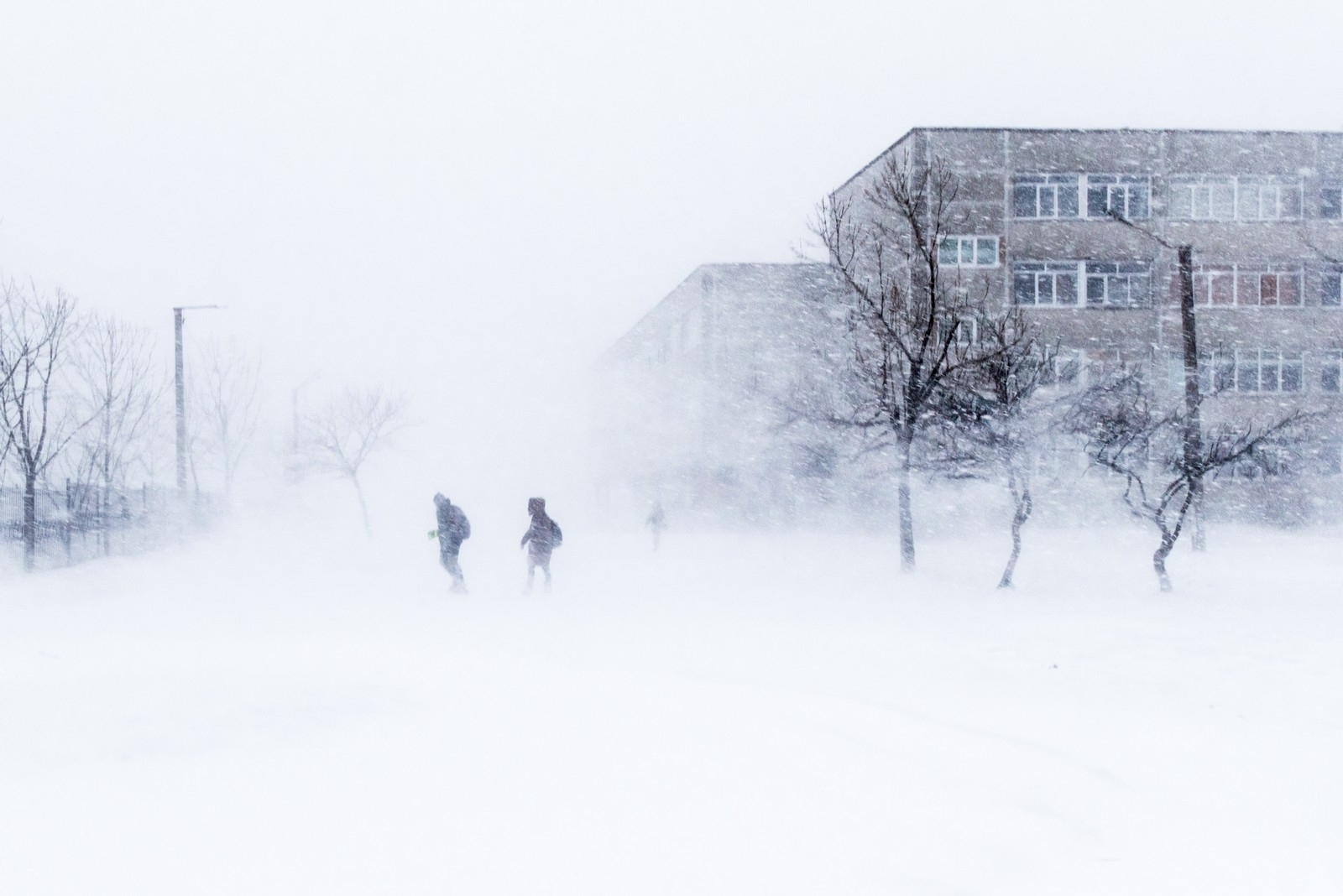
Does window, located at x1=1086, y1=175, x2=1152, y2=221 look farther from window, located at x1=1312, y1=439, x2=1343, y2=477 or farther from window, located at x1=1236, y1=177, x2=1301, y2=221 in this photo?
window, located at x1=1312, y1=439, x2=1343, y2=477

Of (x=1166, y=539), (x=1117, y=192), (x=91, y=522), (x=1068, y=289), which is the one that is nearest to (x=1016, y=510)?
(x=1166, y=539)

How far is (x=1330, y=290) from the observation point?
121 ft

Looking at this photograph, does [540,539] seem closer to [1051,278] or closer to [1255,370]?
[1051,278]

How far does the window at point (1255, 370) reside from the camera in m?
36.4

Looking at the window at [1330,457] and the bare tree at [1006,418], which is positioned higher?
the bare tree at [1006,418]

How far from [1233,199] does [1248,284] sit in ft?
8.92

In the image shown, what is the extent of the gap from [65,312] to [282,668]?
50.4ft

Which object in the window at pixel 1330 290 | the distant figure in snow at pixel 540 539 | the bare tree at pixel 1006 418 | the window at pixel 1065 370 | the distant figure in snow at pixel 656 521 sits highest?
the window at pixel 1330 290

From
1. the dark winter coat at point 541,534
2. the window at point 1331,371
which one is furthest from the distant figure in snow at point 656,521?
the window at point 1331,371

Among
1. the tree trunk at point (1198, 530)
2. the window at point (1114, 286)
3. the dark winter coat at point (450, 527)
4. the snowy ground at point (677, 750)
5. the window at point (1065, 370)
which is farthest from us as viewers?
the window at point (1114, 286)

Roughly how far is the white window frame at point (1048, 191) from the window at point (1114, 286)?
1806mm

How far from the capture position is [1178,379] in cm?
3634

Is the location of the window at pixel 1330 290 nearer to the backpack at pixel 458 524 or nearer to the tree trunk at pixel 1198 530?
the tree trunk at pixel 1198 530

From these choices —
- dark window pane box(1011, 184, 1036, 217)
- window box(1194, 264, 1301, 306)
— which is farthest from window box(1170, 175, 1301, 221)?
dark window pane box(1011, 184, 1036, 217)
